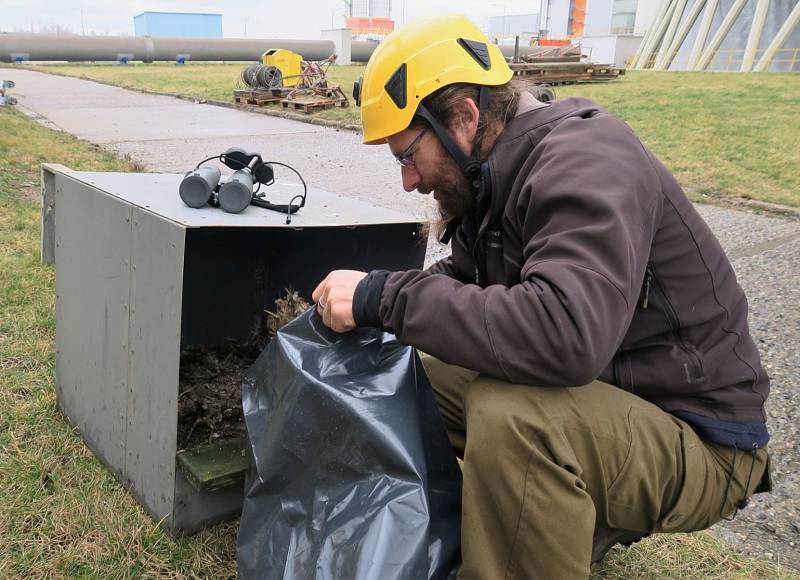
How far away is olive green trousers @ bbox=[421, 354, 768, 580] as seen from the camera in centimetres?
140

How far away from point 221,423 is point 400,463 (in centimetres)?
109

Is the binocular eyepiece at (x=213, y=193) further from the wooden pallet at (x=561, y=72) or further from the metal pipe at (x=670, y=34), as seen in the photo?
Answer: the metal pipe at (x=670, y=34)

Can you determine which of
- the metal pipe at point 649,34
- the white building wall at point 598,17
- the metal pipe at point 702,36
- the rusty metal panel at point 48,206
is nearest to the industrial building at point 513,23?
the white building wall at point 598,17

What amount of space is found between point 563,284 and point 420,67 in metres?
0.68

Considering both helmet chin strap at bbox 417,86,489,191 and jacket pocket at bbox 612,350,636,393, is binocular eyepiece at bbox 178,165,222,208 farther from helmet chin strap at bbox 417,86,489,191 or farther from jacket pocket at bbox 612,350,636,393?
jacket pocket at bbox 612,350,636,393

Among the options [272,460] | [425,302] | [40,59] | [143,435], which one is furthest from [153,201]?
[40,59]

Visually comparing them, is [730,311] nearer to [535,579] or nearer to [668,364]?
[668,364]

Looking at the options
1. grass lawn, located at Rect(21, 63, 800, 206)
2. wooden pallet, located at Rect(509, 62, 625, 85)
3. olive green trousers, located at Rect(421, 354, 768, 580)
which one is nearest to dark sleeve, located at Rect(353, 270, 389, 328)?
olive green trousers, located at Rect(421, 354, 768, 580)

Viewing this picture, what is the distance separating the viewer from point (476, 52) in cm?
171

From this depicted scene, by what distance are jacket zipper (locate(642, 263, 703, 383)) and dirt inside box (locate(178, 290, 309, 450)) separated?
996mm

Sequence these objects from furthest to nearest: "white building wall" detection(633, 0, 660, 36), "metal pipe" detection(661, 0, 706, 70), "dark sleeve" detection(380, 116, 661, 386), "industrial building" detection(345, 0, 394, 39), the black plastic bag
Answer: "industrial building" detection(345, 0, 394, 39) < "white building wall" detection(633, 0, 660, 36) < "metal pipe" detection(661, 0, 706, 70) < the black plastic bag < "dark sleeve" detection(380, 116, 661, 386)

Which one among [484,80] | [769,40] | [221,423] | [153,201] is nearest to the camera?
[484,80]

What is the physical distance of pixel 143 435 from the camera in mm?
2055

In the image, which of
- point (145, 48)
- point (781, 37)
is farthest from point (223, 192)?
point (145, 48)
